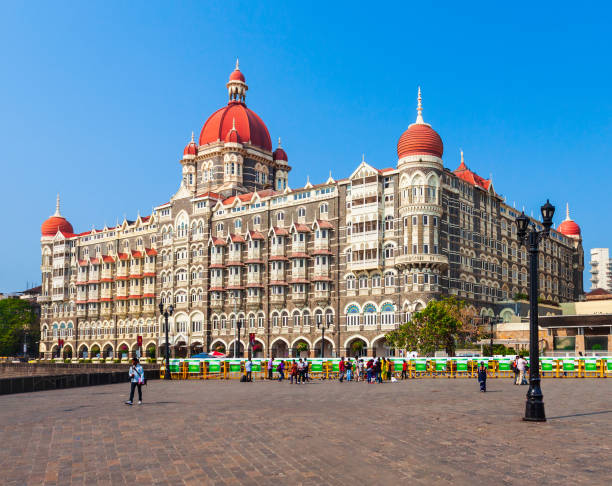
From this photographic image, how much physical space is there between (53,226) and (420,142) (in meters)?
66.2

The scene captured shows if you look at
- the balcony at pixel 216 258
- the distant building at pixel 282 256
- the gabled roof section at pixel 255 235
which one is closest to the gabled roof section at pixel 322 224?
the distant building at pixel 282 256

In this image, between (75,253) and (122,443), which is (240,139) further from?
(122,443)

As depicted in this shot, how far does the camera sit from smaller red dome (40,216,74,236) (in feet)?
343

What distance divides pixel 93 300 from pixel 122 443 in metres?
85.2

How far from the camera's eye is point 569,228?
10006 centimetres

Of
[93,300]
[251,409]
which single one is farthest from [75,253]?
[251,409]

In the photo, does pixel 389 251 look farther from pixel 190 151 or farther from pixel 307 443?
pixel 307 443

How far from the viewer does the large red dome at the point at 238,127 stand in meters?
87.8

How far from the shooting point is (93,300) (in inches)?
3728

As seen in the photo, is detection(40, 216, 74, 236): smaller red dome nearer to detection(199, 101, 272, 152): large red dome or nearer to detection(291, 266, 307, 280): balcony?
detection(199, 101, 272, 152): large red dome

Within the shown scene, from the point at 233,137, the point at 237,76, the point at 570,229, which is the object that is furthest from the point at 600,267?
the point at 233,137

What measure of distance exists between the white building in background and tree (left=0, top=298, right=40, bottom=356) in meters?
152

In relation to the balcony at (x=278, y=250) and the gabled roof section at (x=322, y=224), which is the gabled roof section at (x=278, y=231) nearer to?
the balcony at (x=278, y=250)

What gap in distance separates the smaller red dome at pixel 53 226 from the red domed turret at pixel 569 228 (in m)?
77.2
